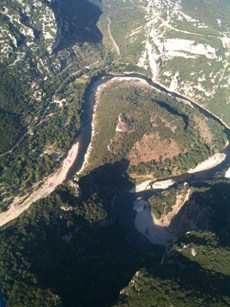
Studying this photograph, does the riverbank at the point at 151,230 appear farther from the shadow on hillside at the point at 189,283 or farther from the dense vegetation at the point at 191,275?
the shadow on hillside at the point at 189,283

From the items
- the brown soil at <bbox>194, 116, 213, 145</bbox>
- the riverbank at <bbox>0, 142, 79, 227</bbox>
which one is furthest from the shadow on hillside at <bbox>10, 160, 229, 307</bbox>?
the brown soil at <bbox>194, 116, 213, 145</bbox>

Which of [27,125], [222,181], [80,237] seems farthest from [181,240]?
[27,125]

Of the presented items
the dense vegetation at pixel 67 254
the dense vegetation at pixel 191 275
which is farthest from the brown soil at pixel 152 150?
the dense vegetation at pixel 191 275

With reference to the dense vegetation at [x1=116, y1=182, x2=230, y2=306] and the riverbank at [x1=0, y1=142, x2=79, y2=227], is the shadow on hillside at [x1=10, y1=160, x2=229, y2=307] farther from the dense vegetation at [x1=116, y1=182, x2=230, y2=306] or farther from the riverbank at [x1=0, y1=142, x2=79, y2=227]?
the riverbank at [x1=0, y1=142, x2=79, y2=227]

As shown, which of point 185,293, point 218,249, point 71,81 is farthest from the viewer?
point 71,81

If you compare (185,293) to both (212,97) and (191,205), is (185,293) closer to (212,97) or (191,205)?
(191,205)

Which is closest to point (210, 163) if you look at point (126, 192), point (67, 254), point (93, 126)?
point (126, 192)
